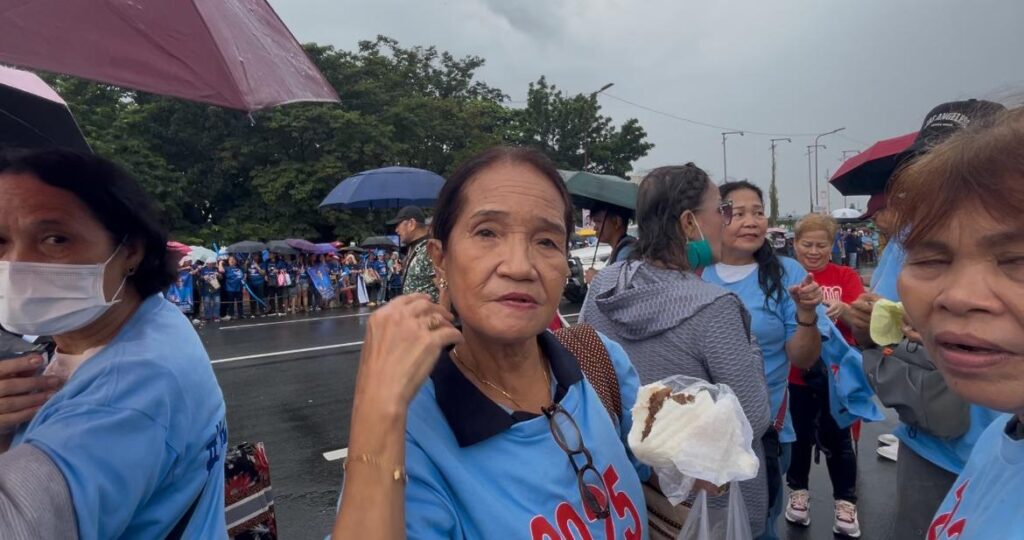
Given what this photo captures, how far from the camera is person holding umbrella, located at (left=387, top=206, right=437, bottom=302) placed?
4477 mm

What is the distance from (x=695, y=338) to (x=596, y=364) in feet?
2.02

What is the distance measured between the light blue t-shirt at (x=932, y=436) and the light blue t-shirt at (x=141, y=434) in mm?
2094

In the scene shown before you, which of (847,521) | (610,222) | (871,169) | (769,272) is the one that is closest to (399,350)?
(769,272)

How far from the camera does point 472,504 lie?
1.25 metres

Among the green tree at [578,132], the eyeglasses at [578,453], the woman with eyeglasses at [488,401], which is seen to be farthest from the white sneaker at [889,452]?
the green tree at [578,132]

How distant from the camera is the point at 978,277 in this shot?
1.04 m

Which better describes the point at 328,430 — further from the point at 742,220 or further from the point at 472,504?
the point at 472,504

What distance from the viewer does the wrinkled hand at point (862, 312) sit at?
229 centimetres

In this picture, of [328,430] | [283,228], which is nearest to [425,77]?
[283,228]

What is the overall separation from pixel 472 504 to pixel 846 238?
1230 inches

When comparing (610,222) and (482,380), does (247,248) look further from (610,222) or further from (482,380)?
(482,380)

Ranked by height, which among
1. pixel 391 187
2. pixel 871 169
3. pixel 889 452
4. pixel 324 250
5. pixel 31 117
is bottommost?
pixel 889 452

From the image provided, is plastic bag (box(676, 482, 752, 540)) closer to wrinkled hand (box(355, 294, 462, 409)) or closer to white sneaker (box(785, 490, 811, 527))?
wrinkled hand (box(355, 294, 462, 409))

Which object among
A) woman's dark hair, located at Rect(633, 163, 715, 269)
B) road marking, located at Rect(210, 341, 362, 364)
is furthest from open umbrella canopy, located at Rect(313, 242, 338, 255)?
woman's dark hair, located at Rect(633, 163, 715, 269)
